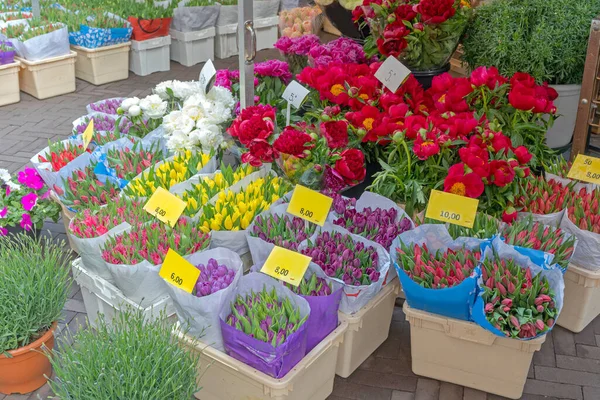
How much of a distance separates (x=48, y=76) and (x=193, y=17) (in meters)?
1.44

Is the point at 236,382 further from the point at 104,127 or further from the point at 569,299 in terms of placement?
the point at 104,127

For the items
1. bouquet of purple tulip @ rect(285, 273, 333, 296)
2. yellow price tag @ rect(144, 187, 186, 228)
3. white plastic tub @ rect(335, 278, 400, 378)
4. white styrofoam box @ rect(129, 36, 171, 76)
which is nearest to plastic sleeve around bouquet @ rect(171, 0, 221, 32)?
white styrofoam box @ rect(129, 36, 171, 76)

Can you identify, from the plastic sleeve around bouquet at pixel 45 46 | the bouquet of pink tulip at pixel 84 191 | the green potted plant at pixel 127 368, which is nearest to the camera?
the green potted plant at pixel 127 368

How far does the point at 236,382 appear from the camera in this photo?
211cm

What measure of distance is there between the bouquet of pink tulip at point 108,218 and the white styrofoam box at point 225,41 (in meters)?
4.01

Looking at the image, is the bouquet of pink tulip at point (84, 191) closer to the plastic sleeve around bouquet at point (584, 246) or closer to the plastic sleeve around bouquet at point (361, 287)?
the plastic sleeve around bouquet at point (361, 287)

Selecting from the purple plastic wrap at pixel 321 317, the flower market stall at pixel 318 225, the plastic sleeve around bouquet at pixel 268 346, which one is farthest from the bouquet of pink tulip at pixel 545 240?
the plastic sleeve around bouquet at pixel 268 346

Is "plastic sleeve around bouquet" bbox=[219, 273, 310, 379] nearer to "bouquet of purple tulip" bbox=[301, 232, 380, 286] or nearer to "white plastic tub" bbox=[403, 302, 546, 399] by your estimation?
"bouquet of purple tulip" bbox=[301, 232, 380, 286]

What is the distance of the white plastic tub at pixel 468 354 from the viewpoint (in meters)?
2.19

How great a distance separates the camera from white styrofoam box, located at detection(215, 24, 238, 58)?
20.6 feet

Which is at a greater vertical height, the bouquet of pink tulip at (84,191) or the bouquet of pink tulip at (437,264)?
the bouquet of pink tulip at (437,264)

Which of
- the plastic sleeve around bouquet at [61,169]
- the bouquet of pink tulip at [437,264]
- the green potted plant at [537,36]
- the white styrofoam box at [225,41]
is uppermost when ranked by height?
the green potted plant at [537,36]

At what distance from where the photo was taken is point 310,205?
93.2 inches

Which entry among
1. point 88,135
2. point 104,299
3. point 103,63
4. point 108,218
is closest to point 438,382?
point 104,299
